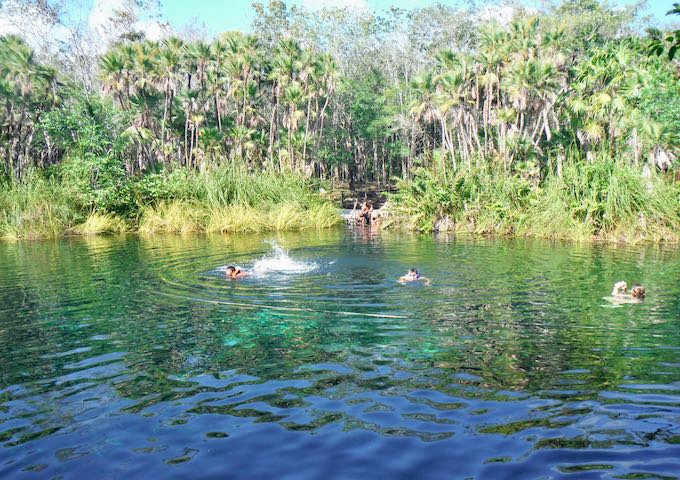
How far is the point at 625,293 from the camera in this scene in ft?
38.8

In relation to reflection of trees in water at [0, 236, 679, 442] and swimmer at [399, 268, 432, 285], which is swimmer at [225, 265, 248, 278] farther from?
swimmer at [399, 268, 432, 285]

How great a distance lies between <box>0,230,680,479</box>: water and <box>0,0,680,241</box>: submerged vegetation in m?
8.94

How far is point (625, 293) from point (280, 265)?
8218mm

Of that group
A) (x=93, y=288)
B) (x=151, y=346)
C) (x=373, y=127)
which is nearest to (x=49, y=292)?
(x=93, y=288)

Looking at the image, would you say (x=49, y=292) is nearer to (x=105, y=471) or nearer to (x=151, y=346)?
(x=151, y=346)

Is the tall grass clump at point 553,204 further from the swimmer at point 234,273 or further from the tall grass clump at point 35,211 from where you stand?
the tall grass clump at point 35,211

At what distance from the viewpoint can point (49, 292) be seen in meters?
13.6

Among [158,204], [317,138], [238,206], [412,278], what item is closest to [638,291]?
[412,278]

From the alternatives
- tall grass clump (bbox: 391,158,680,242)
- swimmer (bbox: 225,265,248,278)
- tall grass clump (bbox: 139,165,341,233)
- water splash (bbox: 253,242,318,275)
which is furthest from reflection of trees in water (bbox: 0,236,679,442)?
tall grass clump (bbox: 139,165,341,233)

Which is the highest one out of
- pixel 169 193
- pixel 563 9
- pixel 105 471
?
pixel 563 9

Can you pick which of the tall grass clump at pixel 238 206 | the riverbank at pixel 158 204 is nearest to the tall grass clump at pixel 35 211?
the riverbank at pixel 158 204

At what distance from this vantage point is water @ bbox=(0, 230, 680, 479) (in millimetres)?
5512

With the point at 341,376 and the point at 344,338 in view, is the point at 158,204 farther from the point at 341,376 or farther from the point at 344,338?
the point at 341,376

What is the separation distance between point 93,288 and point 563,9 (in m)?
43.5
